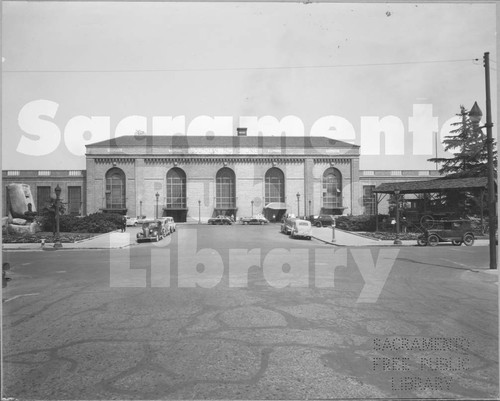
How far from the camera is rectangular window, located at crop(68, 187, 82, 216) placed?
173 ft

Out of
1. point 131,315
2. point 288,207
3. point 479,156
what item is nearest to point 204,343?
point 131,315

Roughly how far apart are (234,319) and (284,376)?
2.21 meters

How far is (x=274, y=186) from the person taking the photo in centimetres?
5403

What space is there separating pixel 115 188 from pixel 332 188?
32.0 m

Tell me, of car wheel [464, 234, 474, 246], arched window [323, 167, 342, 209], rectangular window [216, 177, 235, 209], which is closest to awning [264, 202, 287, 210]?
rectangular window [216, 177, 235, 209]

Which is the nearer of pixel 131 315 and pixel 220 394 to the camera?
pixel 220 394

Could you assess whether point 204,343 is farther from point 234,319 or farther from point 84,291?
point 84,291

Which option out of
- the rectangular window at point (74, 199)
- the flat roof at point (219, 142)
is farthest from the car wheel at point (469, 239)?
the rectangular window at point (74, 199)

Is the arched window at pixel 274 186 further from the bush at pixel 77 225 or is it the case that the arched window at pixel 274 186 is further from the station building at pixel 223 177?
the bush at pixel 77 225

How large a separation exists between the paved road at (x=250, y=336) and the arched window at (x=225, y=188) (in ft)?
141

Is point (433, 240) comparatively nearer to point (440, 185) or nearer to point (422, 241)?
point (422, 241)

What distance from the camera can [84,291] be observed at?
337 inches

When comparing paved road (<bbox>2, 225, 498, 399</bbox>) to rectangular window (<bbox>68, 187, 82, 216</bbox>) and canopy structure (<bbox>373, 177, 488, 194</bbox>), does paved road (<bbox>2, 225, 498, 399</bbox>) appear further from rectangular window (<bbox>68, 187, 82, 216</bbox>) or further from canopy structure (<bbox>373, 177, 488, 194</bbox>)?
rectangular window (<bbox>68, 187, 82, 216</bbox>)

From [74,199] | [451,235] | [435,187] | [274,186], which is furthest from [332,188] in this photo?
[74,199]
